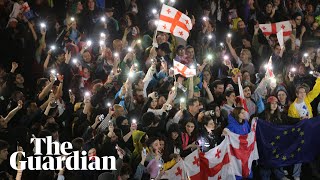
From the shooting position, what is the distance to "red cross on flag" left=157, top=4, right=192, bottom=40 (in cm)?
1250

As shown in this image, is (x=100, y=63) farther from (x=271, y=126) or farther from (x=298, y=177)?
(x=298, y=177)

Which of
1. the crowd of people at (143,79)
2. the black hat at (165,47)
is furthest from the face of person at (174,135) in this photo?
the black hat at (165,47)

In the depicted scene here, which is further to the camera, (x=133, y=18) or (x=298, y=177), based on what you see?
(x=133, y=18)

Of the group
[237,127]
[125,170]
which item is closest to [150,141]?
[125,170]

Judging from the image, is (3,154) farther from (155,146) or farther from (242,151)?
(242,151)

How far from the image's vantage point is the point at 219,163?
10.2 metres

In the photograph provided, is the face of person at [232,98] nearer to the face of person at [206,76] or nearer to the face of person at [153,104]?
the face of person at [206,76]

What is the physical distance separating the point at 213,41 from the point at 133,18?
2.02 metres

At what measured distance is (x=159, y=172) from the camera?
29.5 ft

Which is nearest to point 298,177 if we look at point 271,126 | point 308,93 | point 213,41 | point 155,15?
point 271,126

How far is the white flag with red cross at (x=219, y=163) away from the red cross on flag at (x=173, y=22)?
3263 mm

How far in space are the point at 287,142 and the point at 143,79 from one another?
3049 millimetres

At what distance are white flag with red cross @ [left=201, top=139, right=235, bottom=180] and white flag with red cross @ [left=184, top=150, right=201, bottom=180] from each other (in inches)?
7.2

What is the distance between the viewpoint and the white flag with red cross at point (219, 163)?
10031mm
